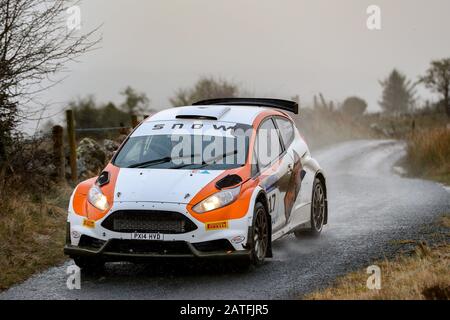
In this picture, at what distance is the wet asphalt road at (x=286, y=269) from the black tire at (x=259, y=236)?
170 millimetres

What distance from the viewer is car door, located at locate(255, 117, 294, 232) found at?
10297mm

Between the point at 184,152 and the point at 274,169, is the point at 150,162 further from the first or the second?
the point at 274,169

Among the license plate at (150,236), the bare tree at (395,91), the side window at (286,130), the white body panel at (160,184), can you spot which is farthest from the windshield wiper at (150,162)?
the bare tree at (395,91)

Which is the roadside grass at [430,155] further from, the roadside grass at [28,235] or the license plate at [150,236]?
the license plate at [150,236]

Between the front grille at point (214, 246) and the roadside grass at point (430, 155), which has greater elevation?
the front grille at point (214, 246)

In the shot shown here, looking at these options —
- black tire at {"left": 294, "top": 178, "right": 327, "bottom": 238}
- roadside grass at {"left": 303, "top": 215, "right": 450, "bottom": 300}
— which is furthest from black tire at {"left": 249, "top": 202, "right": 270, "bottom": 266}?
black tire at {"left": 294, "top": 178, "right": 327, "bottom": 238}

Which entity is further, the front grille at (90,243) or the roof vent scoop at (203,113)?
the roof vent scoop at (203,113)

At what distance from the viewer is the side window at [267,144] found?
10.5 m

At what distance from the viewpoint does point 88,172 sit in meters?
18.4

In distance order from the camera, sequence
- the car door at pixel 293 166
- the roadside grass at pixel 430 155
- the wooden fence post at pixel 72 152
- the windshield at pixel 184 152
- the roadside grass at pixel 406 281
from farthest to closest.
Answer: the roadside grass at pixel 430 155 < the wooden fence post at pixel 72 152 < the car door at pixel 293 166 < the windshield at pixel 184 152 < the roadside grass at pixel 406 281

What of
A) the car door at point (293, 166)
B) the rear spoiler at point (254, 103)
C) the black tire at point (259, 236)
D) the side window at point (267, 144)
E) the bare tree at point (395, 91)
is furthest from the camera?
the bare tree at point (395, 91)

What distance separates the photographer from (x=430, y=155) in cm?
2742

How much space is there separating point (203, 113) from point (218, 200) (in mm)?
1854
